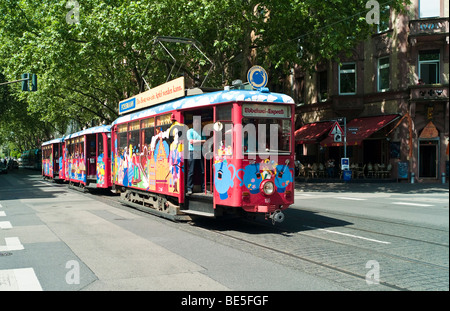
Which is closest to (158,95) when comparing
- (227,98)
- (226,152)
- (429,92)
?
(227,98)

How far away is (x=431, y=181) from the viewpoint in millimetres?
26328

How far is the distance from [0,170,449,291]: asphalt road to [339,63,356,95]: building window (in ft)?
58.6

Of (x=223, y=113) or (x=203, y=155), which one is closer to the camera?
(x=223, y=113)

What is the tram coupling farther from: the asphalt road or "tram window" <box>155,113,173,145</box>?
"tram window" <box>155,113,173,145</box>

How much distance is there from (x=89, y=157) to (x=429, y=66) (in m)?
20.3

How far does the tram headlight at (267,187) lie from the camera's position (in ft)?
30.6

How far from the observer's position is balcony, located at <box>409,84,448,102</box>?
83.5 ft

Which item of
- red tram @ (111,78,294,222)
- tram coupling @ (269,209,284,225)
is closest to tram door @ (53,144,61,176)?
red tram @ (111,78,294,222)

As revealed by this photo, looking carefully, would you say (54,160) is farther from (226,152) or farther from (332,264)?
(332,264)

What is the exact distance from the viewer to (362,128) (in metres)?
27.4

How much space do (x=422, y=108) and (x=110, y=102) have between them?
966 inches

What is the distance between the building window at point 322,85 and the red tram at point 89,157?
16805 mm
